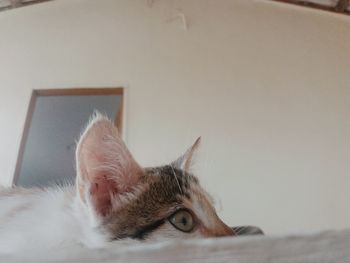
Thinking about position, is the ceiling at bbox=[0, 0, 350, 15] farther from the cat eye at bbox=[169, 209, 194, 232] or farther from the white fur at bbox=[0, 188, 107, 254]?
the cat eye at bbox=[169, 209, 194, 232]

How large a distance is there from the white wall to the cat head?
4.20 feet

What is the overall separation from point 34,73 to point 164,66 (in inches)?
31.2

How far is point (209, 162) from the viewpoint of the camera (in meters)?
2.21

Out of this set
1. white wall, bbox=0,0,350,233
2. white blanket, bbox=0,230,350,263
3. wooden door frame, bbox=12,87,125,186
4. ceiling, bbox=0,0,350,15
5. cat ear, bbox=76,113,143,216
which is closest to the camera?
white blanket, bbox=0,230,350,263

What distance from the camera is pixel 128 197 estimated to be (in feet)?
2.59

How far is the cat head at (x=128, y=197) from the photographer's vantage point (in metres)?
0.73

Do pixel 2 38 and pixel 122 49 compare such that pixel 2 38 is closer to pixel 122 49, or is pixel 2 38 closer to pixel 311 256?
pixel 122 49

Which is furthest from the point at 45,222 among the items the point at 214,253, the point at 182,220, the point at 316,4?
the point at 316,4

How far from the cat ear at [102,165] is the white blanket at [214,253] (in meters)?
0.43

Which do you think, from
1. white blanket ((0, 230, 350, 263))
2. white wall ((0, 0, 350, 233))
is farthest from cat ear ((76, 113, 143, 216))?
white wall ((0, 0, 350, 233))

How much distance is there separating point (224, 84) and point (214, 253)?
229 centimetres

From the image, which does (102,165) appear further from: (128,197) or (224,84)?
(224,84)

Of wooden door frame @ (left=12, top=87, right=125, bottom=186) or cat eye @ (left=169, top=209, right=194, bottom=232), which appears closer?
cat eye @ (left=169, top=209, right=194, bottom=232)

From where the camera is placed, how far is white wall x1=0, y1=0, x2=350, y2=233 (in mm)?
2197
